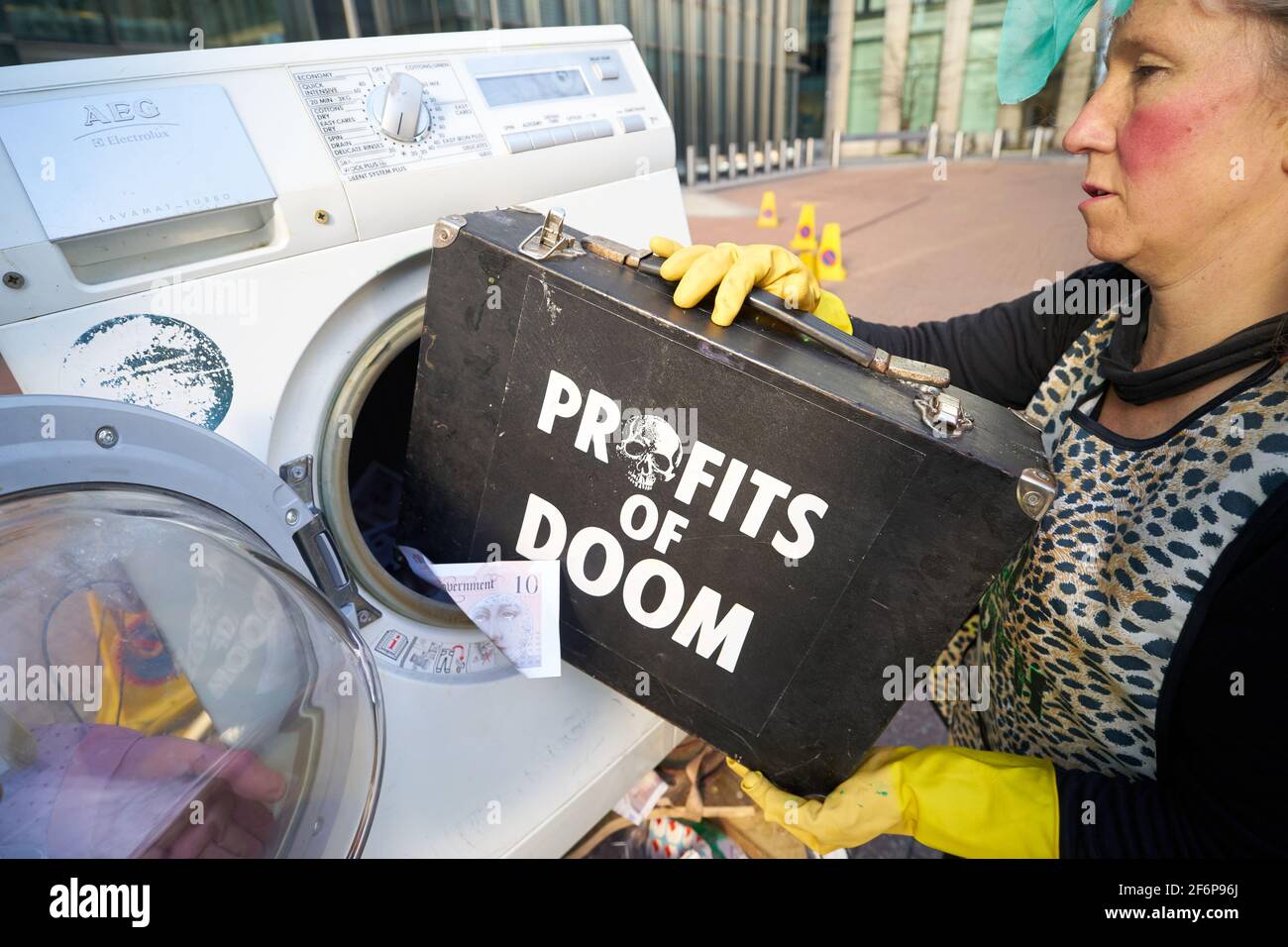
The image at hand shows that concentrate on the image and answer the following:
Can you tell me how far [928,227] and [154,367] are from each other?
4.17m

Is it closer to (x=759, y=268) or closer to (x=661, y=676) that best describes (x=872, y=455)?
(x=759, y=268)

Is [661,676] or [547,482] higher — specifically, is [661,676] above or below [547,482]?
below

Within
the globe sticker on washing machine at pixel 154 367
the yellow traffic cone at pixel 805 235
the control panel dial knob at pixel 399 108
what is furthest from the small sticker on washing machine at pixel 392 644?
the yellow traffic cone at pixel 805 235

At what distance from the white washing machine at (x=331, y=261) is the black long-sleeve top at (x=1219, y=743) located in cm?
52

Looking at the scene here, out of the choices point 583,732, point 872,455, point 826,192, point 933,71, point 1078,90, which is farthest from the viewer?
point 933,71

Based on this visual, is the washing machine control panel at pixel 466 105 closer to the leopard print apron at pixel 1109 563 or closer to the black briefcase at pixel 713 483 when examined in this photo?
the black briefcase at pixel 713 483

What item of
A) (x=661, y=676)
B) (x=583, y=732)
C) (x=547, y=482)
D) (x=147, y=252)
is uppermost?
(x=147, y=252)

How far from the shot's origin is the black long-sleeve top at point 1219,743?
468mm

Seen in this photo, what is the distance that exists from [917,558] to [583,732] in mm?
486

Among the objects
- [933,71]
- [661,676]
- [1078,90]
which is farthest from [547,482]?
[933,71]

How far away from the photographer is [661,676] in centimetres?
68

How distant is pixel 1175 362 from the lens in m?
0.61
